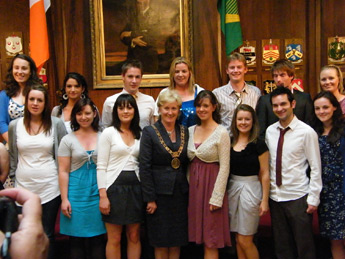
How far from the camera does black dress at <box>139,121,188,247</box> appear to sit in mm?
2918

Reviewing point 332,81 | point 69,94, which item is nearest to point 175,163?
point 69,94

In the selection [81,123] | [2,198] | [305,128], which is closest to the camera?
[2,198]

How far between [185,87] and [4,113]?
1694 millimetres

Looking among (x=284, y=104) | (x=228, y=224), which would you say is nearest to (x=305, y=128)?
(x=284, y=104)

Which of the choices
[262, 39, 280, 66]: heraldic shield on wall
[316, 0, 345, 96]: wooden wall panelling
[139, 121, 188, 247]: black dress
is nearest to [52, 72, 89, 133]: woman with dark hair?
[139, 121, 188, 247]: black dress

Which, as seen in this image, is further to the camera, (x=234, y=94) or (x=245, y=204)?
(x=234, y=94)

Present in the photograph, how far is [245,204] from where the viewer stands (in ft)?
9.60

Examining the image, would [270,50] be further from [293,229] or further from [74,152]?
[74,152]

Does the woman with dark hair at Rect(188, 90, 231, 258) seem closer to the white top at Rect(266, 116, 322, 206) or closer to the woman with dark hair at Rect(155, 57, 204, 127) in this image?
the woman with dark hair at Rect(155, 57, 204, 127)

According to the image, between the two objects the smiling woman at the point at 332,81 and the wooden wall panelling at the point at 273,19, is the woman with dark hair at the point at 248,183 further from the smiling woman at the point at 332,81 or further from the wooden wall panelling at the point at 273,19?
the wooden wall panelling at the point at 273,19

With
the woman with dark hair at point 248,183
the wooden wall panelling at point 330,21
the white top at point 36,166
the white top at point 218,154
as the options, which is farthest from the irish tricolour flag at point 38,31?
the wooden wall panelling at point 330,21

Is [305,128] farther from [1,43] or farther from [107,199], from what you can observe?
[1,43]

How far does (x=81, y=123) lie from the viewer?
3.08 metres

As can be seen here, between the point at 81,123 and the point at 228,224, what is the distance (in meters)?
1.47
